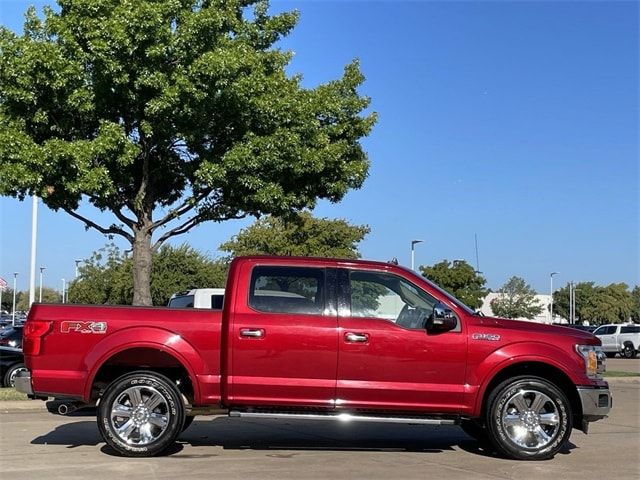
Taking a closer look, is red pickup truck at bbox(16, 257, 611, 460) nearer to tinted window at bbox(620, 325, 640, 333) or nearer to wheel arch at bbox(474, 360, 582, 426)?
wheel arch at bbox(474, 360, 582, 426)

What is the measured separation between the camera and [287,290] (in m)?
7.90

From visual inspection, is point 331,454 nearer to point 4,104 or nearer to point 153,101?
point 153,101

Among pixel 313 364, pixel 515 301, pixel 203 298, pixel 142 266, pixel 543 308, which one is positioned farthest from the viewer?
pixel 543 308

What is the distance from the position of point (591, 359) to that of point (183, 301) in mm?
10541

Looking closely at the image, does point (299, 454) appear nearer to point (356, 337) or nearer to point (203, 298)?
point (356, 337)

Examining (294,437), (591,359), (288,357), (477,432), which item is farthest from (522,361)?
(294,437)

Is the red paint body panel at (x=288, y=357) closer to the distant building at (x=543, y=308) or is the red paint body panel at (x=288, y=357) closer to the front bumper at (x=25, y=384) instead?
the front bumper at (x=25, y=384)

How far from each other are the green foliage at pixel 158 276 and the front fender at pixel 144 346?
30.4 metres

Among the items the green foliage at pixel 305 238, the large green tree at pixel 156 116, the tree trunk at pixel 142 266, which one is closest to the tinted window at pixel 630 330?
the green foliage at pixel 305 238

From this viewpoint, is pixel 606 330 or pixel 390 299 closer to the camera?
pixel 390 299

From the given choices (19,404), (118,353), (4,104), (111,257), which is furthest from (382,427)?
(111,257)

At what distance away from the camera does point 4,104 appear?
1324cm

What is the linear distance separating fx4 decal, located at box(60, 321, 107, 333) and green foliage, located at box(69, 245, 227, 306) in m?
30.3

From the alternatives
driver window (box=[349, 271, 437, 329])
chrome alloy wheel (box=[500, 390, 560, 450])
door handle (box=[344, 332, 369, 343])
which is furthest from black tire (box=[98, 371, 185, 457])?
chrome alloy wheel (box=[500, 390, 560, 450])
